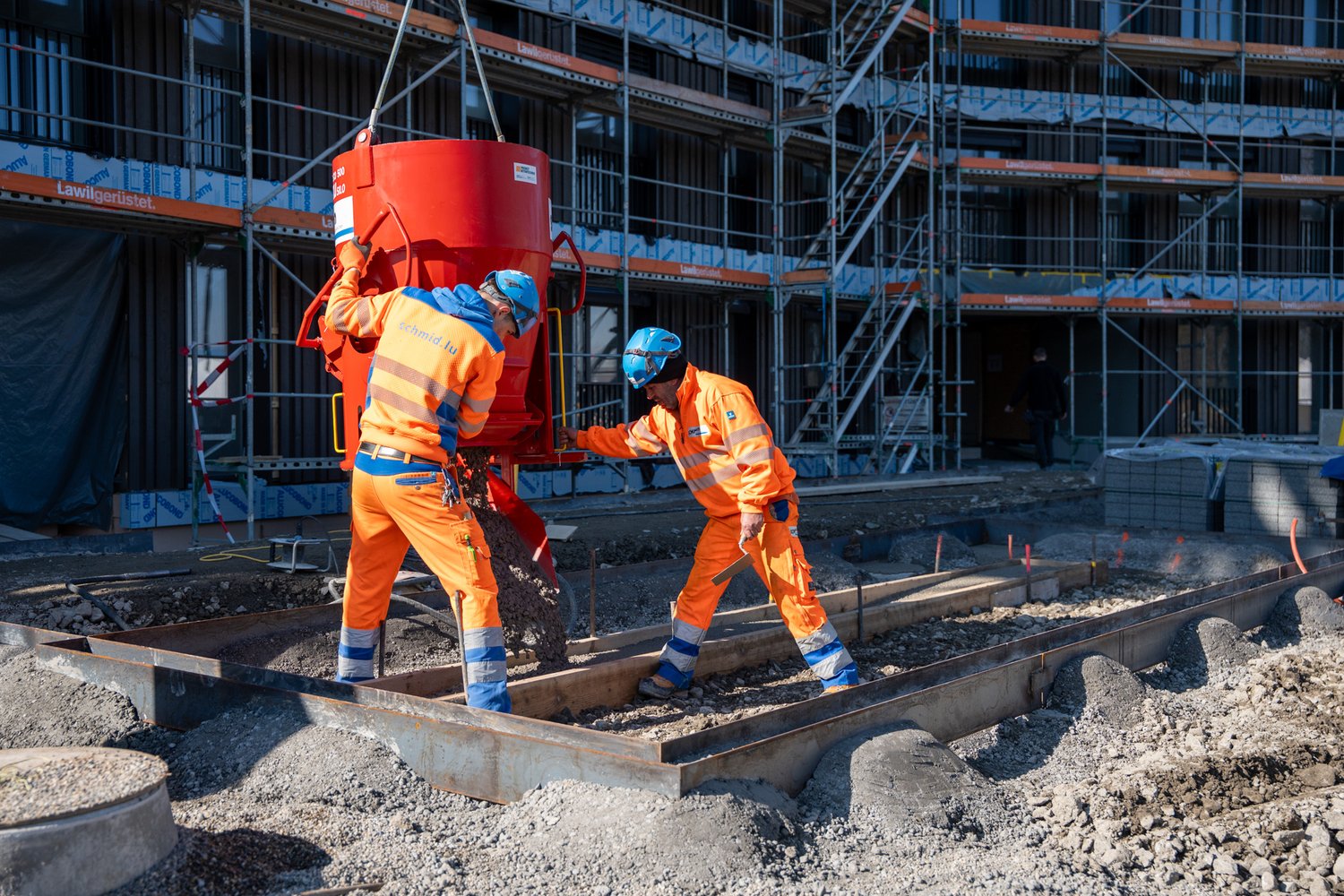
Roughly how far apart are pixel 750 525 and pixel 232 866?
2784mm

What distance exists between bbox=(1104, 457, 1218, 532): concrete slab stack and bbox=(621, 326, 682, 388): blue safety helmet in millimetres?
9170

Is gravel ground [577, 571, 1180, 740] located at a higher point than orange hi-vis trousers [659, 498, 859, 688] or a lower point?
lower

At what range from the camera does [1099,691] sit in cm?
647

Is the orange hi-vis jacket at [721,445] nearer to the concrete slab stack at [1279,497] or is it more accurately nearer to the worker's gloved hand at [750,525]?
the worker's gloved hand at [750,525]

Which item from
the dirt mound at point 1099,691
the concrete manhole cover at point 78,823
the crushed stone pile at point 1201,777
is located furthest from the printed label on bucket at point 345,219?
the dirt mound at point 1099,691

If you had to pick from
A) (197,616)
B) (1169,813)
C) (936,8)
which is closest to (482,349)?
(1169,813)

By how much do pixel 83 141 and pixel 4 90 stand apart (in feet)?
2.68

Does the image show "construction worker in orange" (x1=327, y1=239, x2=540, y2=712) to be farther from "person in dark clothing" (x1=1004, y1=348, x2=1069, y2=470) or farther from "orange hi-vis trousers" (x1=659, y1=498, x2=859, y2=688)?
"person in dark clothing" (x1=1004, y1=348, x2=1069, y2=470)

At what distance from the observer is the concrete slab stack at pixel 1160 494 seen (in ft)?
43.4

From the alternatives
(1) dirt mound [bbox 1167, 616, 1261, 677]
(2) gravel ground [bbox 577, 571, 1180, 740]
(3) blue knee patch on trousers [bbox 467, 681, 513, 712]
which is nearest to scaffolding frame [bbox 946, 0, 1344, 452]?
(2) gravel ground [bbox 577, 571, 1180, 740]

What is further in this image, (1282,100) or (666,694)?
(1282,100)

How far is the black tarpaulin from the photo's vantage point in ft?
35.4

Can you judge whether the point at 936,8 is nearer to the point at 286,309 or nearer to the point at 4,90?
the point at 286,309

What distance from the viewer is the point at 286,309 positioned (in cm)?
1296
